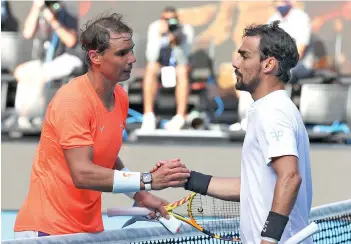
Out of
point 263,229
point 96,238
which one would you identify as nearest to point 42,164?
point 96,238

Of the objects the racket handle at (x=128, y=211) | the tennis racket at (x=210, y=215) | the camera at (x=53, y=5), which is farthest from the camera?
the camera at (x=53, y=5)

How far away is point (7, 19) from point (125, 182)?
26.1ft

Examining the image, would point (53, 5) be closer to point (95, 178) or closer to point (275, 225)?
point (95, 178)

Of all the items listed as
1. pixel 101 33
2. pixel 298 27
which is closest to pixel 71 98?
pixel 101 33

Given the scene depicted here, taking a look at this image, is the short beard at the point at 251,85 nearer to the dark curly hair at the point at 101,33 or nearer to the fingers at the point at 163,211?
the dark curly hair at the point at 101,33

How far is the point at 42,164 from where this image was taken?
415cm

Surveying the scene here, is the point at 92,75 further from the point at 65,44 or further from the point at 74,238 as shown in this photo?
the point at 65,44

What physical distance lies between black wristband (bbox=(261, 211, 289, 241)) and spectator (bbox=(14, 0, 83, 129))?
25.5 ft

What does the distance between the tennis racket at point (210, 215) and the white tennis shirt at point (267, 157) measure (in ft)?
2.65

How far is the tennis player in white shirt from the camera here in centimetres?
352

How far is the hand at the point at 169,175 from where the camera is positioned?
13.6 ft

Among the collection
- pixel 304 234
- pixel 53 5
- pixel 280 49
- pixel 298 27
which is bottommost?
pixel 304 234

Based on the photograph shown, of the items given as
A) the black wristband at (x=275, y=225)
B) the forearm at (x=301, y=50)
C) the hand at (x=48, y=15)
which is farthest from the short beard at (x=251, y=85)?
the hand at (x=48, y=15)

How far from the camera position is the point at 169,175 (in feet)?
13.8
